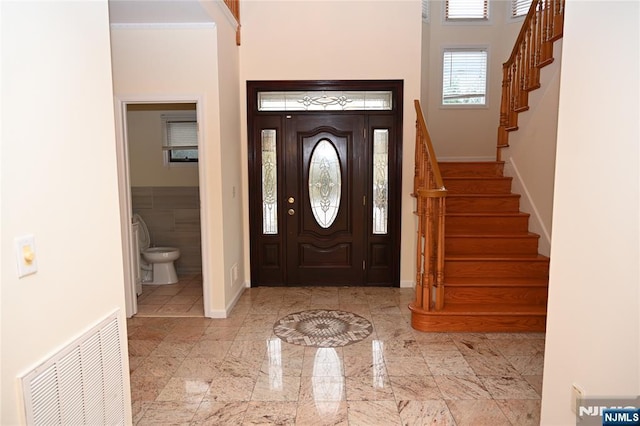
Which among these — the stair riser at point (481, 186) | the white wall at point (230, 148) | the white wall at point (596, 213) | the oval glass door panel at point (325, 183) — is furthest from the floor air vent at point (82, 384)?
the stair riser at point (481, 186)

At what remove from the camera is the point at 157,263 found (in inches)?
197

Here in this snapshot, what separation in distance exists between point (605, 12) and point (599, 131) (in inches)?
17.4

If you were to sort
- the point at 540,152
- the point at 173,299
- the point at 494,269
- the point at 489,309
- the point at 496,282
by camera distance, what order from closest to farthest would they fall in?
the point at 489,309 → the point at 496,282 → the point at 494,269 → the point at 540,152 → the point at 173,299

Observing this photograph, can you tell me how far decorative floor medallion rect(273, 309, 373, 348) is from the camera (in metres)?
3.42

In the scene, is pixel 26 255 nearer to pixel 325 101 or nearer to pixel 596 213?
pixel 596 213

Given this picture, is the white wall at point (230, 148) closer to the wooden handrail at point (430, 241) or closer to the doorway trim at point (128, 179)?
the doorway trim at point (128, 179)

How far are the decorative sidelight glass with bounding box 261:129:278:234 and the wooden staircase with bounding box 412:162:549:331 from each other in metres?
1.96

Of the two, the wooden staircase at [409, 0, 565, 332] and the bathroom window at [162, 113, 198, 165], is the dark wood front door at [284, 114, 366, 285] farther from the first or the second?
the bathroom window at [162, 113, 198, 165]

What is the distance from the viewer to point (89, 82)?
168 centimetres

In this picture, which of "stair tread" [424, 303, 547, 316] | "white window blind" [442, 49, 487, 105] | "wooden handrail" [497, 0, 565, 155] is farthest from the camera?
"white window blind" [442, 49, 487, 105]

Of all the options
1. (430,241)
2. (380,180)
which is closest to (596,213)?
(430,241)

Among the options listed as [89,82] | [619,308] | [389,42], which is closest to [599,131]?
[619,308]

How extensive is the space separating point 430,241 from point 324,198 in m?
1.64

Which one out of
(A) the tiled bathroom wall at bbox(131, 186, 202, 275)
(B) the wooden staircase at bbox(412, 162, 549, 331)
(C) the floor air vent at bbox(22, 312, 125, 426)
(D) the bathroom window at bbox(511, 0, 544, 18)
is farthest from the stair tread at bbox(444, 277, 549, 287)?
(D) the bathroom window at bbox(511, 0, 544, 18)
